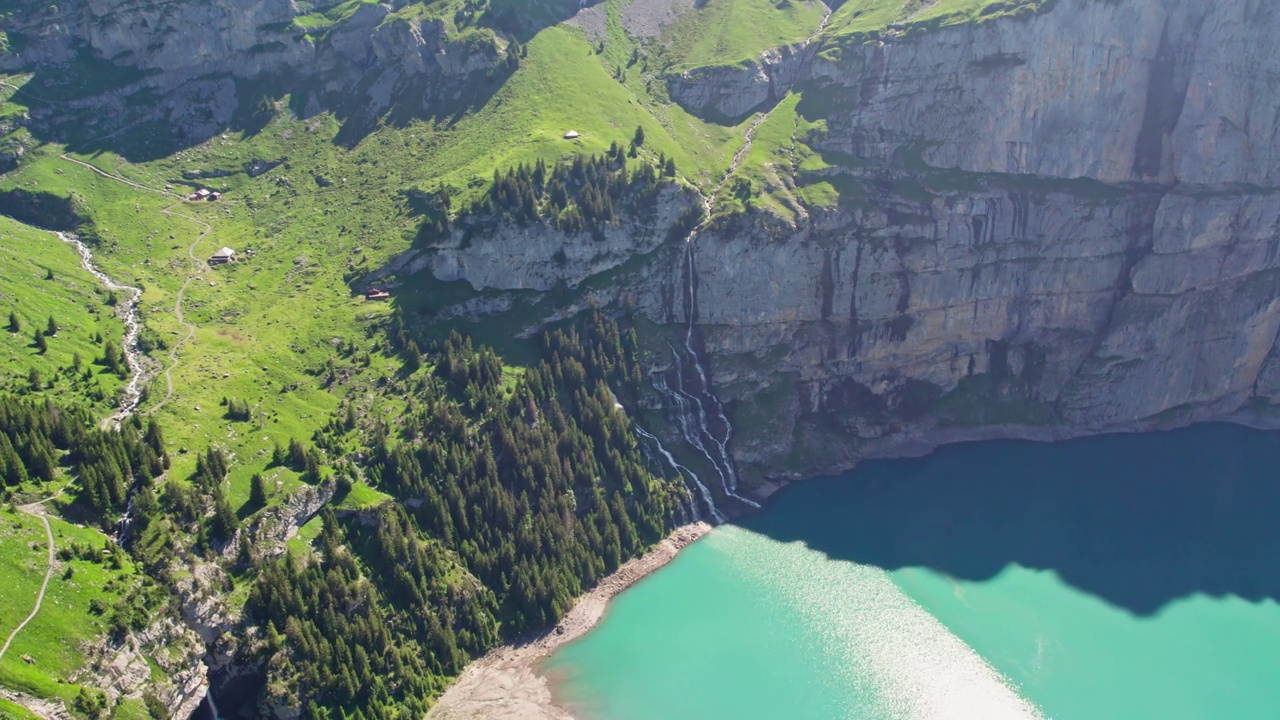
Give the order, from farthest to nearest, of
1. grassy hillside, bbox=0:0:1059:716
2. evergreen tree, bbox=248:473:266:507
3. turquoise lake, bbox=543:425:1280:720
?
evergreen tree, bbox=248:473:266:507 < grassy hillside, bbox=0:0:1059:716 < turquoise lake, bbox=543:425:1280:720

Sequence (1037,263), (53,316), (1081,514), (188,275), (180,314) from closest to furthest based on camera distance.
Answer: (53,316) → (1081,514) → (180,314) → (188,275) → (1037,263)

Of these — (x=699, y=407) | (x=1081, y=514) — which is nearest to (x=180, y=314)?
(x=699, y=407)

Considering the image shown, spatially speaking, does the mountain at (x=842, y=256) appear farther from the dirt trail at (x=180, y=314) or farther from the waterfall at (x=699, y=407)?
the dirt trail at (x=180, y=314)

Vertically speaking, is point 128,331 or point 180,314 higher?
point 180,314

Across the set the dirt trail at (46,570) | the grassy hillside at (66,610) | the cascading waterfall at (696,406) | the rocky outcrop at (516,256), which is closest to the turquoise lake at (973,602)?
the cascading waterfall at (696,406)

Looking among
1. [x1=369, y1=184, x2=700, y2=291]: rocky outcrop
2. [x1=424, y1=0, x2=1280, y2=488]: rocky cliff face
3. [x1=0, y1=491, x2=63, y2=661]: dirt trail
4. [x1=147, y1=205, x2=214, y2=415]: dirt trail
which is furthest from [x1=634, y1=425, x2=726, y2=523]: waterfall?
[x1=0, y1=491, x2=63, y2=661]: dirt trail

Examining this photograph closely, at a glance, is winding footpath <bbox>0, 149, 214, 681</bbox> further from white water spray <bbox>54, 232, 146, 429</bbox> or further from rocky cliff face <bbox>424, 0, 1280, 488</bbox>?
rocky cliff face <bbox>424, 0, 1280, 488</bbox>

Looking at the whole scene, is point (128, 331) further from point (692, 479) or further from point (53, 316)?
point (692, 479)
